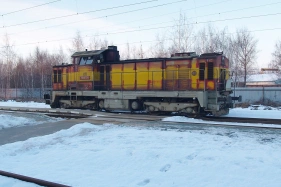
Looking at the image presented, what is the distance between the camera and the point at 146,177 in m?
4.59

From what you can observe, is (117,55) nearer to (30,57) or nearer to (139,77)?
(139,77)

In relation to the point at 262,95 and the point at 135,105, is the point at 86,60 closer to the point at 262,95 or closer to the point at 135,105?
the point at 135,105

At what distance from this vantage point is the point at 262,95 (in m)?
22.6

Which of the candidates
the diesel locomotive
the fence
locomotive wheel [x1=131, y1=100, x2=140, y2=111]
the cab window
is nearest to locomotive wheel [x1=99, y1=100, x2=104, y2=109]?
the diesel locomotive

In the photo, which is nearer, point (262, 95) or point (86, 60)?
point (86, 60)

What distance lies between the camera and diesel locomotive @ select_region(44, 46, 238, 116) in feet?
45.1

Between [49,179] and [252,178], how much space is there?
3336mm

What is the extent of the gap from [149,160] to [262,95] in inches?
781

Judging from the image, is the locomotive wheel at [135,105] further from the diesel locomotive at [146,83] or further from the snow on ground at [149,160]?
the snow on ground at [149,160]

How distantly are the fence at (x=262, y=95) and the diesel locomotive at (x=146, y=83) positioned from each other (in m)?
8.95

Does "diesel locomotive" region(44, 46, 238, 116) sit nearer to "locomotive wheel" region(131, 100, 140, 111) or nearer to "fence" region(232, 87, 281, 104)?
"locomotive wheel" region(131, 100, 140, 111)

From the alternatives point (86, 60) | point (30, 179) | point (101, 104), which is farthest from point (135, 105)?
point (30, 179)

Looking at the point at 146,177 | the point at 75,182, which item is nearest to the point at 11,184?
the point at 75,182

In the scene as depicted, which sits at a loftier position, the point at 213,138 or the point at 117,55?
the point at 117,55
